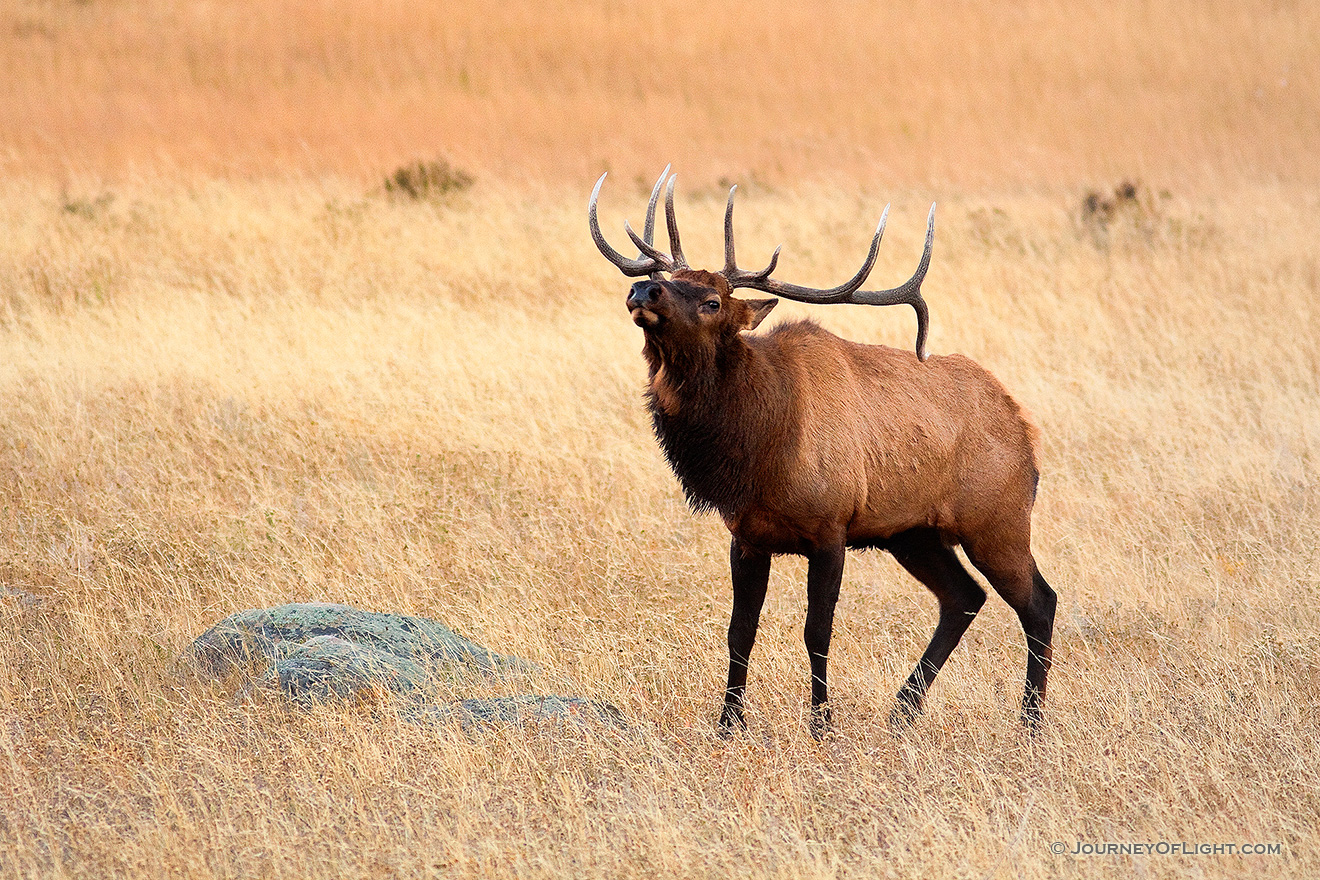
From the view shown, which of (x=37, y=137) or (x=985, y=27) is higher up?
(x=985, y=27)

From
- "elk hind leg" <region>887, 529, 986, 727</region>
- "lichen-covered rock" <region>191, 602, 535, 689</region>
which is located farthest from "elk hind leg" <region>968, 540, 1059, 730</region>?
"lichen-covered rock" <region>191, 602, 535, 689</region>

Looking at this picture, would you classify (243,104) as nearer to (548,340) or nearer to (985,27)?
(548,340)

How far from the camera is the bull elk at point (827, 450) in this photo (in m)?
5.02

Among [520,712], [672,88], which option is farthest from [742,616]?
[672,88]

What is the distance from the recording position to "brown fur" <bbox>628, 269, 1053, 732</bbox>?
502 cm

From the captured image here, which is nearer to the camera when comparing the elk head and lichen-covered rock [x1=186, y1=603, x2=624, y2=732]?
the elk head

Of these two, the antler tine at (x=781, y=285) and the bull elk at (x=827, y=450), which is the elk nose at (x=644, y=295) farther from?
the antler tine at (x=781, y=285)

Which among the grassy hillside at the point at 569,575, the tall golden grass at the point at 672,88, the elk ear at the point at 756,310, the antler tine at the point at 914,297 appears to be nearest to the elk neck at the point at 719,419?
the elk ear at the point at 756,310

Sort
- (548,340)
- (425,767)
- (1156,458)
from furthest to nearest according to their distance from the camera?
1. (548,340)
2. (1156,458)
3. (425,767)

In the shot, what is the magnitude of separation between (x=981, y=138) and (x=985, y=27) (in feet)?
22.2

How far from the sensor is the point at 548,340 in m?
11.0

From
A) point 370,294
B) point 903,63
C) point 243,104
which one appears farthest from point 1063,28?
point 370,294

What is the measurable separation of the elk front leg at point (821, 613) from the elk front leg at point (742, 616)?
23cm

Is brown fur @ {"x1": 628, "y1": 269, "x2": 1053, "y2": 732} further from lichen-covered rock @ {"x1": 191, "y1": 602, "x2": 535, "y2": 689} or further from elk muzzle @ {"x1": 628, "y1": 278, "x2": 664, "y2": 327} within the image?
lichen-covered rock @ {"x1": 191, "y1": 602, "x2": 535, "y2": 689}
